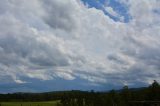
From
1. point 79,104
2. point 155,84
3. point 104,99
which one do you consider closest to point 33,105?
point 79,104

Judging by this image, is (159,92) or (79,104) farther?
(79,104)

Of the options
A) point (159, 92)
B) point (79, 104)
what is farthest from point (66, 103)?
point (159, 92)

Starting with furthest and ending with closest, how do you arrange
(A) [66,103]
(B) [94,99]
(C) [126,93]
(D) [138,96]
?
1. (A) [66,103]
2. (B) [94,99]
3. (C) [126,93]
4. (D) [138,96]

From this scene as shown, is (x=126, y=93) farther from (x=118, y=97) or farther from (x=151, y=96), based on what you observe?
(x=151, y=96)

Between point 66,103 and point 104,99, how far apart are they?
3539cm

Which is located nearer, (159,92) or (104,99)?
(159,92)

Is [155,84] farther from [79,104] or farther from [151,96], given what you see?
[79,104]

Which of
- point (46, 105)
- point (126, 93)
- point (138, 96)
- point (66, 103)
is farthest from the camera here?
point (46, 105)

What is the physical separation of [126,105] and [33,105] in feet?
260

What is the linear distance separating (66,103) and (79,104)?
15.0 m

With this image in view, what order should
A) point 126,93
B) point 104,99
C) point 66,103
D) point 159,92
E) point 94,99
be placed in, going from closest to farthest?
point 159,92 < point 126,93 < point 104,99 < point 94,99 < point 66,103

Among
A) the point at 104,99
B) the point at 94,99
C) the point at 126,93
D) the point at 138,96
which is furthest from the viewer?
the point at 94,99

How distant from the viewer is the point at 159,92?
370 feet

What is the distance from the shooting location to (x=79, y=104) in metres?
159
